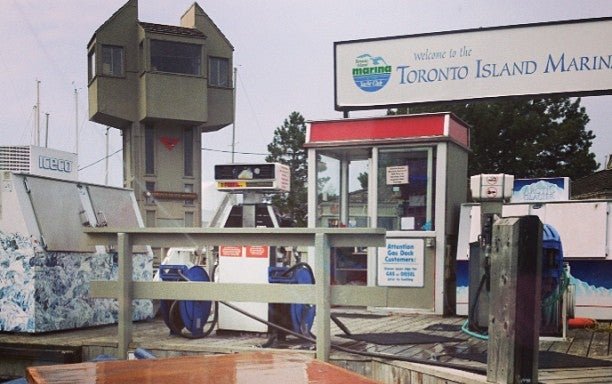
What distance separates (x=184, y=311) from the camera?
532 cm

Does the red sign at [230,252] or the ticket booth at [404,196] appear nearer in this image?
the red sign at [230,252]

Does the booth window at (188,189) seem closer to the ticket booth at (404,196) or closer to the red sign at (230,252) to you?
the ticket booth at (404,196)

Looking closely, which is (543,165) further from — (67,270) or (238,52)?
(67,270)

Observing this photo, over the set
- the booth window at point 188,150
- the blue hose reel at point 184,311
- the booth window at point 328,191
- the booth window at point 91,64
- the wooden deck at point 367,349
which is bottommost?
the wooden deck at point 367,349

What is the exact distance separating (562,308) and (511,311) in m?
2.16

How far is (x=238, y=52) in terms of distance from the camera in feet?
27.1

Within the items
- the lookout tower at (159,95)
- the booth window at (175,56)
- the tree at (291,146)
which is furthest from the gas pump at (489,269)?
the tree at (291,146)

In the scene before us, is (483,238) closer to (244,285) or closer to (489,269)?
(489,269)

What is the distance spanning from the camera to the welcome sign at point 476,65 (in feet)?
26.5

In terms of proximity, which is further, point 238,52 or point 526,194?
point 526,194

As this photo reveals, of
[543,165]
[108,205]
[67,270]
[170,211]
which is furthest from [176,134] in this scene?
[543,165]

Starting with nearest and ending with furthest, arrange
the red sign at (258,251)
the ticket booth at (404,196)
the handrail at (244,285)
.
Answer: the handrail at (244,285) → the red sign at (258,251) → the ticket booth at (404,196)

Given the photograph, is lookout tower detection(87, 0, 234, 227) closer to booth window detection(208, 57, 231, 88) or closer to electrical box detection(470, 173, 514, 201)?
booth window detection(208, 57, 231, 88)

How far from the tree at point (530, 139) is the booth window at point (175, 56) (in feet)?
47.5
